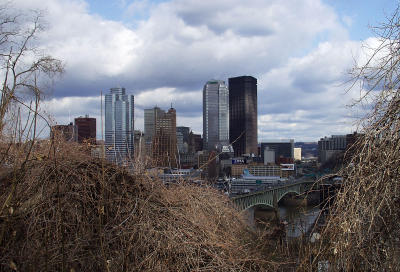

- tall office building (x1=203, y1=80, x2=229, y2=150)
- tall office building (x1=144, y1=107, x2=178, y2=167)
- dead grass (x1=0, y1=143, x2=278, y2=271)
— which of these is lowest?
dead grass (x1=0, y1=143, x2=278, y2=271)

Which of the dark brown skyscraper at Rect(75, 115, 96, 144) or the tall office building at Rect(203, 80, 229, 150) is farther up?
the tall office building at Rect(203, 80, 229, 150)

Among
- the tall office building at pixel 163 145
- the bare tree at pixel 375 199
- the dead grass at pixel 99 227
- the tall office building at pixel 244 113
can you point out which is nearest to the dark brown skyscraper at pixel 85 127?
the tall office building at pixel 163 145

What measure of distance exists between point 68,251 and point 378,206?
1.93 meters

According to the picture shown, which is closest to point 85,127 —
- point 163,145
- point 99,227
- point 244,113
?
point 163,145

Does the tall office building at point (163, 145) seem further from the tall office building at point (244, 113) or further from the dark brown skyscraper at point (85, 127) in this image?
the tall office building at point (244, 113)

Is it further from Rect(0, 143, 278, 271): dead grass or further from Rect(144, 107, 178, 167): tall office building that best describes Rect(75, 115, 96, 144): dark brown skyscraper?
Rect(0, 143, 278, 271): dead grass

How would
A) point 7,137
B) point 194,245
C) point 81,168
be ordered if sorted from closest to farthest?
point 194,245, point 81,168, point 7,137

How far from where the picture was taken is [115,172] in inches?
118

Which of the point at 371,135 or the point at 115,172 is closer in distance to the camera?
the point at 371,135

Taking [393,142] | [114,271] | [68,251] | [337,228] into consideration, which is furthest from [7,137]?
[393,142]

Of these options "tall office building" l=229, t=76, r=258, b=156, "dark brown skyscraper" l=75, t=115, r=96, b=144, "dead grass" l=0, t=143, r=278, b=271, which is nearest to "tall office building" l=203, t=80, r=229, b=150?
"tall office building" l=229, t=76, r=258, b=156

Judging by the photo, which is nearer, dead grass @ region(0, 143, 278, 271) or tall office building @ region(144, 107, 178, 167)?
dead grass @ region(0, 143, 278, 271)

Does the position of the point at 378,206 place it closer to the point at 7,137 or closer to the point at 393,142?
the point at 393,142

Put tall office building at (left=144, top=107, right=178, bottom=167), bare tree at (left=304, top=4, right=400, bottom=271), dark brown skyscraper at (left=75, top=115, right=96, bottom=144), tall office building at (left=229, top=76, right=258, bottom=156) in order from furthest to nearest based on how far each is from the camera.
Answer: tall office building at (left=229, top=76, right=258, bottom=156), dark brown skyscraper at (left=75, top=115, right=96, bottom=144), tall office building at (left=144, top=107, right=178, bottom=167), bare tree at (left=304, top=4, right=400, bottom=271)
